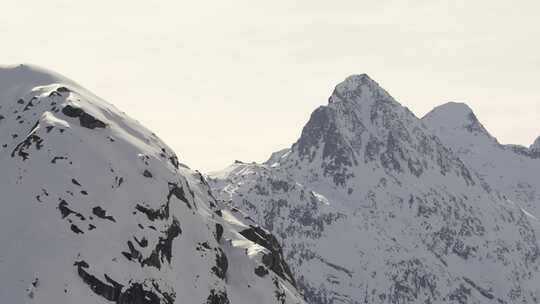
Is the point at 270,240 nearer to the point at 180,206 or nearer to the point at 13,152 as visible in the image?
the point at 180,206

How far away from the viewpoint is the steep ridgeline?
116 metres

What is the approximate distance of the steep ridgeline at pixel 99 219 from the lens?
11638 cm

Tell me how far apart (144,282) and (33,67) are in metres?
52.9

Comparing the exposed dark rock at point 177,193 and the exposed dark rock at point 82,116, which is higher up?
the exposed dark rock at point 82,116

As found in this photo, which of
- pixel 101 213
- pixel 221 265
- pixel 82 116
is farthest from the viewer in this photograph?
pixel 221 265

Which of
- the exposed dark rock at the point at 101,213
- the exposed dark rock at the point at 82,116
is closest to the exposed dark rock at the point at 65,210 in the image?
the exposed dark rock at the point at 101,213

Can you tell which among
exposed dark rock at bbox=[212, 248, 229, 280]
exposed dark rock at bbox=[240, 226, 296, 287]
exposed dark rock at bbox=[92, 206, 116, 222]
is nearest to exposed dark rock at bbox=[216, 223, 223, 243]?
exposed dark rock at bbox=[212, 248, 229, 280]

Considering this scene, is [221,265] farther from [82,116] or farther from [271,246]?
[82,116]

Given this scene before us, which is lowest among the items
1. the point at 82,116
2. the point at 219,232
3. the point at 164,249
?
the point at 219,232

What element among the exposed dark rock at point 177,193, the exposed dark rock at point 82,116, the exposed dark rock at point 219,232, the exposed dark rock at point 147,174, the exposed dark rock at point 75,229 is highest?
the exposed dark rock at point 82,116

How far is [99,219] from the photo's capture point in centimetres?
12594

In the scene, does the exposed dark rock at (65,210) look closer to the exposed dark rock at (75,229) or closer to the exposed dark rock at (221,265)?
the exposed dark rock at (75,229)

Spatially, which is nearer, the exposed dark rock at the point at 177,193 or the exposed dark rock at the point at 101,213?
the exposed dark rock at the point at 101,213

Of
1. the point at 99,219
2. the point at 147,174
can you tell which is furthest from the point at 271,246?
the point at 99,219
